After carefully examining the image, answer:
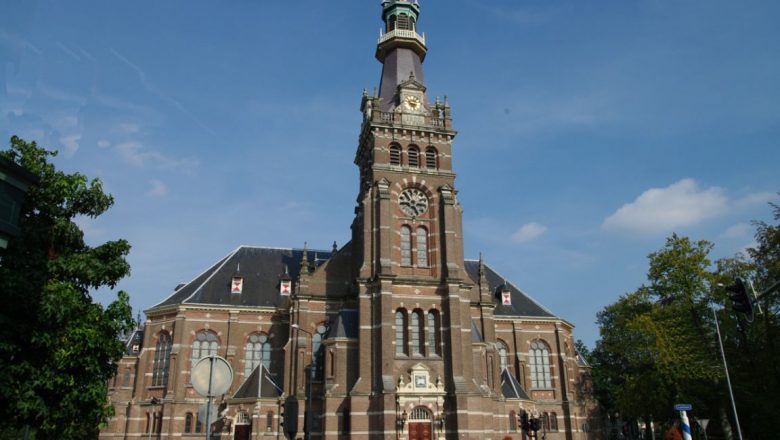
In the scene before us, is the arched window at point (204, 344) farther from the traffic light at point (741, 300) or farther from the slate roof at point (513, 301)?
the traffic light at point (741, 300)

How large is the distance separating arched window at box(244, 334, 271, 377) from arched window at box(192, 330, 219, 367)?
2588 millimetres

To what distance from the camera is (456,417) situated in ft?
117

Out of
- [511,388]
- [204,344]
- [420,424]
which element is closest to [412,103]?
[511,388]

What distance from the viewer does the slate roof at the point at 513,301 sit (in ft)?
168

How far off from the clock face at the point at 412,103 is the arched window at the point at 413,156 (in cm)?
344

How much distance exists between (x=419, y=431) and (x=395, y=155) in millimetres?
19649

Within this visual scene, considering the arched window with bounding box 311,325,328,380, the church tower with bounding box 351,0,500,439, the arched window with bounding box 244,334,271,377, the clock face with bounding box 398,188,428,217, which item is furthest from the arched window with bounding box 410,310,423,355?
the arched window with bounding box 244,334,271,377

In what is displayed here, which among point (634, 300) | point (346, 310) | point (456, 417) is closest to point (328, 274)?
point (346, 310)

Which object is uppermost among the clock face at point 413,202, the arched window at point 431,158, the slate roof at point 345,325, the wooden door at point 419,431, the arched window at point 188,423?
the arched window at point 431,158

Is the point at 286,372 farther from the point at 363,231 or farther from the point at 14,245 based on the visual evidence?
the point at 14,245

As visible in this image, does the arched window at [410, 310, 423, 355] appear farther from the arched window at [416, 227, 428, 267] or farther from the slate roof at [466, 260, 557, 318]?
the slate roof at [466, 260, 557, 318]

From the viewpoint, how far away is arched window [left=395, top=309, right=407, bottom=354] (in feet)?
125

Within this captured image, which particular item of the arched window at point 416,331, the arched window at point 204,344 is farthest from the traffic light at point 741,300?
the arched window at point 204,344

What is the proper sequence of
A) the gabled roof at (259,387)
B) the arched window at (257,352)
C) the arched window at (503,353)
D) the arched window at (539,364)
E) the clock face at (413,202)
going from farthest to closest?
1. the arched window at (539,364)
2. the arched window at (503,353)
3. the arched window at (257,352)
4. the clock face at (413,202)
5. the gabled roof at (259,387)
